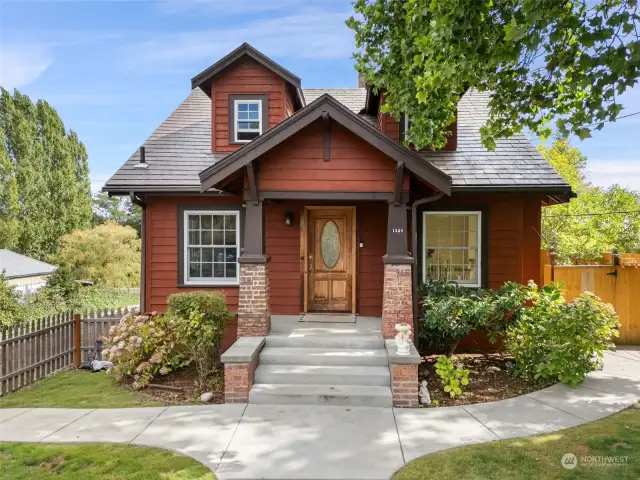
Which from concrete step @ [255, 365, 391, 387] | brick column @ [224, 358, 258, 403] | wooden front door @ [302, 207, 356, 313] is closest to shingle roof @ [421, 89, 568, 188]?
wooden front door @ [302, 207, 356, 313]

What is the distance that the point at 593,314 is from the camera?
6426 millimetres

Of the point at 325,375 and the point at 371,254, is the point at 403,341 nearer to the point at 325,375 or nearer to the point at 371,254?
the point at 325,375

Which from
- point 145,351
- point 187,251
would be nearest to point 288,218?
point 187,251

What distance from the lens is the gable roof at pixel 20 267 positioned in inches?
642

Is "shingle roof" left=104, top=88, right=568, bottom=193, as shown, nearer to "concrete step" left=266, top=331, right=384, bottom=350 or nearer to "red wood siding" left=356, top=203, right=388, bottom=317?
"red wood siding" left=356, top=203, right=388, bottom=317

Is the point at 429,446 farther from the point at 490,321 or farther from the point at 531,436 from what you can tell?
the point at 490,321

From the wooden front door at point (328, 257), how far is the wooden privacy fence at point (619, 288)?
16.5 ft

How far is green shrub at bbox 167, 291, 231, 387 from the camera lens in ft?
22.1

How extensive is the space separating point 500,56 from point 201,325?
19.3 feet

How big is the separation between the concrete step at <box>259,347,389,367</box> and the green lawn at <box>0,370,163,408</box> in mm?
1728

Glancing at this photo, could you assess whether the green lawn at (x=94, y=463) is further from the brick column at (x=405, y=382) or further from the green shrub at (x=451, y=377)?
the green shrub at (x=451, y=377)

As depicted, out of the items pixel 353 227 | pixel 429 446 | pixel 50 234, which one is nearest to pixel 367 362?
pixel 429 446

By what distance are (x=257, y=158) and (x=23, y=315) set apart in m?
10.6

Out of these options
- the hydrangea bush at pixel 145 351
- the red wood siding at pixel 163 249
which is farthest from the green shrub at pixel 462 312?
the hydrangea bush at pixel 145 351
